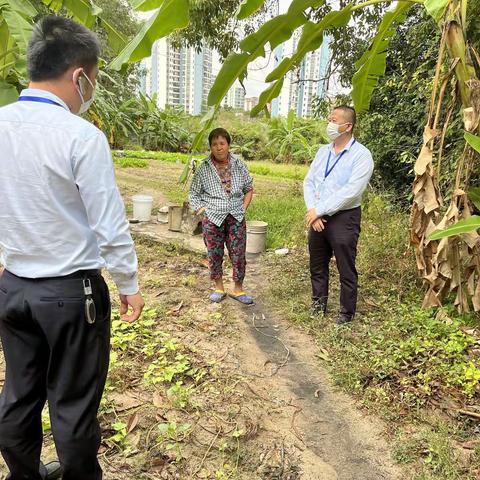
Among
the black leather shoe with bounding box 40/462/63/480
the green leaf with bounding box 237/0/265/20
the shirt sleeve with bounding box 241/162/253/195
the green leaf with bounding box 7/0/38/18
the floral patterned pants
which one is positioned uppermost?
the green leaf with bounding box 237/0/265/20

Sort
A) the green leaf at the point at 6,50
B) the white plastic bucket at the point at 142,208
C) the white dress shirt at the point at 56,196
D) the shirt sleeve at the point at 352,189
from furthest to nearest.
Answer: the white plastic bucket at the point at 142,208 → the shirt sleeve at the point at 352,189 → the green leaf at the point at 6,50 → the white dress shirt at the point at 56,196

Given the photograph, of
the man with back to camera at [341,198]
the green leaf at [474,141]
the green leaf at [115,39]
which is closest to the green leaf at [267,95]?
the man with back to camera at [341,198]

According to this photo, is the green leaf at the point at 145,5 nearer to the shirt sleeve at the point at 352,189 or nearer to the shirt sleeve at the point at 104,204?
the shirt sleeve at the point at 104,204

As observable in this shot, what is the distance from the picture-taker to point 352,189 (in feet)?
11.7

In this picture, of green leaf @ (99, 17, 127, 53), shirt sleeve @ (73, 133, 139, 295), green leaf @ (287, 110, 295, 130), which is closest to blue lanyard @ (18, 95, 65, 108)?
shirt sleeve @ (73, 133, 139, 295)

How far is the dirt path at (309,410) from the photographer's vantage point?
2.43 m

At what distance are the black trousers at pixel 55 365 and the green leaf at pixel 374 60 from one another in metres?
2.93

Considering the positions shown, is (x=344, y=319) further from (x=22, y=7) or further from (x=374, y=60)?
(x=22, y=7)

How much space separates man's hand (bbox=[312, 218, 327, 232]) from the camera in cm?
376

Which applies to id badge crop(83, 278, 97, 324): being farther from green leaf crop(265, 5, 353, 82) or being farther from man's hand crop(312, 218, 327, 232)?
green leaf crop(265, 5, 353, 82)

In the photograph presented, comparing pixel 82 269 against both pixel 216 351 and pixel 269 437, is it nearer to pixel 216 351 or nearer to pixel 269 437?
pixel 269 437

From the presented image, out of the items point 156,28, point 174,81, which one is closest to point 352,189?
point 156,28

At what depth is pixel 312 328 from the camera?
390 centimetres

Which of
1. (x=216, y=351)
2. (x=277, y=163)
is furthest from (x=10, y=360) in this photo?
(x=277, y=163)
